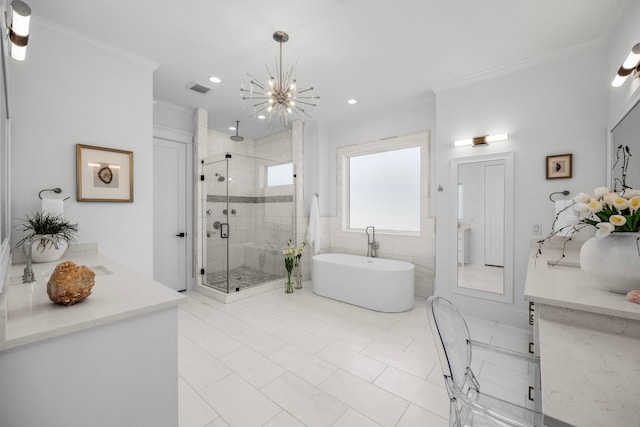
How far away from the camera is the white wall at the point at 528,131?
2529mm

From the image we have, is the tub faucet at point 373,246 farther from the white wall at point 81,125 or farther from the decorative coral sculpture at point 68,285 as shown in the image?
the decorative coral sculpture at point 68,285

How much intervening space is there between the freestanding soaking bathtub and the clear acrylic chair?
1886 millimetres

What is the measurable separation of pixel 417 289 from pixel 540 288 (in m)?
2.62

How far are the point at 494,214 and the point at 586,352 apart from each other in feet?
7.95

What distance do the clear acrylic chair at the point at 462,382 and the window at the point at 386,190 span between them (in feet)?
9.14

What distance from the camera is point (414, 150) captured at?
406 centimetres

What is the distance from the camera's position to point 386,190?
438cm

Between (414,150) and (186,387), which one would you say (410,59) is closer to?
(414,150)

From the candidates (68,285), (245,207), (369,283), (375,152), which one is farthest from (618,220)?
(245,207)

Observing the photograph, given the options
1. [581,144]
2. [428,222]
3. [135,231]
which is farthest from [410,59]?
[135,231]

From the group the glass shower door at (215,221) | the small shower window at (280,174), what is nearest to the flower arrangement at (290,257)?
the glass shower door at (215,221)

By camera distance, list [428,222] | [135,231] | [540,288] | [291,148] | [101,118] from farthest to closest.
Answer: [291,148] → [428,222] → [135,231] → [101,118] → [540,288]

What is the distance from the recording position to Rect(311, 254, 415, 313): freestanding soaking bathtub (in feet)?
11.0

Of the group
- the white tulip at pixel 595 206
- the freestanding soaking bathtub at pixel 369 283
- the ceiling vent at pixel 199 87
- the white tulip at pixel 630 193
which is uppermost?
the ceiling vent at pixel 199 87
